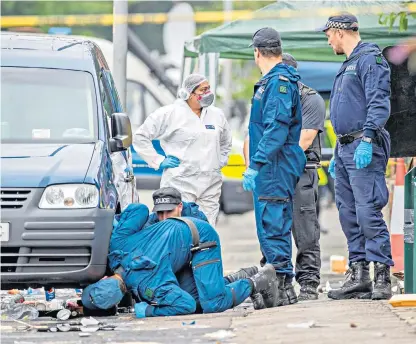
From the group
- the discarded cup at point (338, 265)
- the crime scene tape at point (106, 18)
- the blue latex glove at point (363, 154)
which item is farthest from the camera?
the crime scene tape at point (106, 18)

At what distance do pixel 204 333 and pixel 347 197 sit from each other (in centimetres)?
225

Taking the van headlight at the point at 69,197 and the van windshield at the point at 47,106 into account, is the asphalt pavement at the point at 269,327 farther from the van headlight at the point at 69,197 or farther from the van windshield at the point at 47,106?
the van windshield at the point at 47,106

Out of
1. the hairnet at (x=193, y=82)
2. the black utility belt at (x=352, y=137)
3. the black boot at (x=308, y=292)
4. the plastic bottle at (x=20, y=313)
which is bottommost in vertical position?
the plastic bottle at (x=20, y=313)

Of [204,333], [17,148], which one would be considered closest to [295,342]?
[204,333]

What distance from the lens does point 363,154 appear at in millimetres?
9719

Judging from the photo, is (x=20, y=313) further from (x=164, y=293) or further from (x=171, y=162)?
(x=171, y=162)

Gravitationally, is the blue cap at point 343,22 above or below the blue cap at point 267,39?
above

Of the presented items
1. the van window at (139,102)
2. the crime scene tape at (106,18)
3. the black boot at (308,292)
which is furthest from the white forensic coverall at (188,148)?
the crime scene tape at (106,18)

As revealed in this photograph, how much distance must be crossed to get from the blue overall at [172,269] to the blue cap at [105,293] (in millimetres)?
112

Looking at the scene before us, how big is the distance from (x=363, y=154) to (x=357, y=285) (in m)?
1.01

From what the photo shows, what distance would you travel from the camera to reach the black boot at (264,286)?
9641 mm

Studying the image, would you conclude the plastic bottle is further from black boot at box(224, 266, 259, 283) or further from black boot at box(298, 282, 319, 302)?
black boot at box(298, 282, 319, 302)

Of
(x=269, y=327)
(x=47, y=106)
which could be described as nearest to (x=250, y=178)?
(x=269, y=327)

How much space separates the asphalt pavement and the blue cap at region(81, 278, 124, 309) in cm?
14
